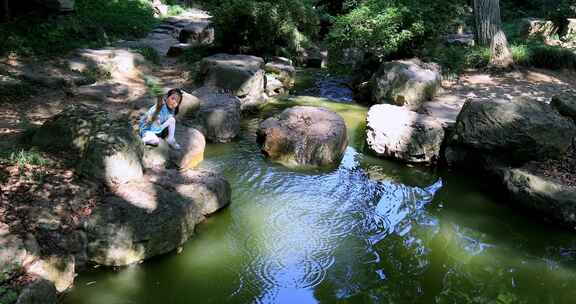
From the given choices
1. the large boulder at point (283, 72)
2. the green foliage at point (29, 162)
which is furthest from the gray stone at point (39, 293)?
the large boulder at point (283, 72)

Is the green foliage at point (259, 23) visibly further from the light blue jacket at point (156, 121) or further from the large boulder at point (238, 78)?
the light blue jacket at point (156, 121)

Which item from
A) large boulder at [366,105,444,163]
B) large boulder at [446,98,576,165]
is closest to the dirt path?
large boulder at [366,105,444,163]

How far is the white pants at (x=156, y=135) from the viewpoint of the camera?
281 inches

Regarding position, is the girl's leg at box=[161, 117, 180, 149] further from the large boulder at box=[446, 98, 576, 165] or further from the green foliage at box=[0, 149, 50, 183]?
the large boulder at box=[446, 98, 576, 165]

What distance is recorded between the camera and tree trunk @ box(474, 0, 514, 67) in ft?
44.3

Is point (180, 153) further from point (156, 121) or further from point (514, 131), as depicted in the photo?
point (514, 131)

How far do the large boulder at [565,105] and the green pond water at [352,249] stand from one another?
2158 millimetres

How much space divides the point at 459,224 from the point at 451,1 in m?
8.21

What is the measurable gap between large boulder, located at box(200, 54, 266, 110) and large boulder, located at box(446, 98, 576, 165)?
4.94 m

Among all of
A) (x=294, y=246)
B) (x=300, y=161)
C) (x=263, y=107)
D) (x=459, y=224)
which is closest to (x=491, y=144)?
(x=459, y=224)

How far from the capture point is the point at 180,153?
7477 millimetres

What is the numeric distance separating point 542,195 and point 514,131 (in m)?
1.23

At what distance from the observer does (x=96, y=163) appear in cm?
599

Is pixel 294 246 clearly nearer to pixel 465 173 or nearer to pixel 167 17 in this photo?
pixel 465 173
